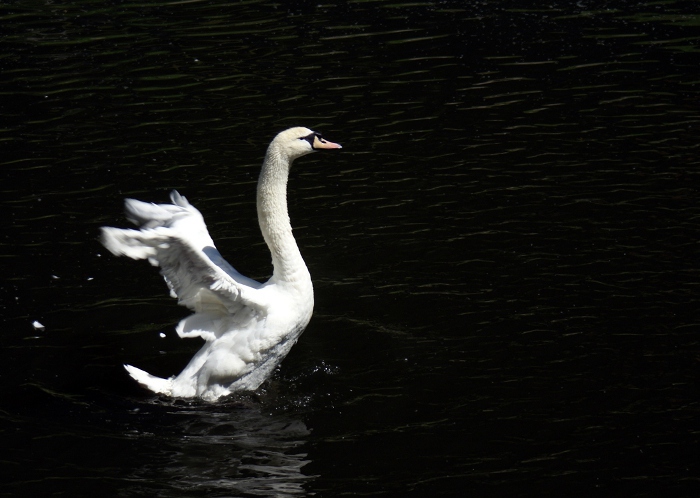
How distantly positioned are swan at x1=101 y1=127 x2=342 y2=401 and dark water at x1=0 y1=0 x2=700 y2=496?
1.03ft

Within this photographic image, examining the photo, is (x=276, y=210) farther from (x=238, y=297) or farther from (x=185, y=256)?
(x=185, y=256)

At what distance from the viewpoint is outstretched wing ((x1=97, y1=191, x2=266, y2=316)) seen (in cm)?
868

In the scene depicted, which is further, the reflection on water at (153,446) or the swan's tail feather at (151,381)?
the swan's tail feather at (151,381)

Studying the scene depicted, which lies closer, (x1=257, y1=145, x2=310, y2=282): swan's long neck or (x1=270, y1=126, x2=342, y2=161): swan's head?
(x1=257, y1=145, x2=310, y2=282): swan's long neck

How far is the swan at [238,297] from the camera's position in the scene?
30.0 ft

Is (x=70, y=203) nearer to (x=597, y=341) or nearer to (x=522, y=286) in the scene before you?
(x=522, y=286)

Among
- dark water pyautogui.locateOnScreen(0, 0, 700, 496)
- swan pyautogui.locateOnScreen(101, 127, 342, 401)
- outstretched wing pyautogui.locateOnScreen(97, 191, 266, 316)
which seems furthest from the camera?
swan pyautogui.locateOnScreen(101, 127, 342, 401)

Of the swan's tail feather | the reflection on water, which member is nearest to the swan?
the swan's tail feather

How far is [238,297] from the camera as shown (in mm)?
9172

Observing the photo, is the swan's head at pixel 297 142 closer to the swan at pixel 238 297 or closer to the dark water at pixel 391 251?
the swan at pixel 238 297

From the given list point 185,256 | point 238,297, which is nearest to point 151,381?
point 238,297

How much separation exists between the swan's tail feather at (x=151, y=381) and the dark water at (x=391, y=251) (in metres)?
0.15

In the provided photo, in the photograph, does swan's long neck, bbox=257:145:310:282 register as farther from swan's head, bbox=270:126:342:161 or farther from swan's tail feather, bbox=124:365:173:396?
swan's tail feather, bbox=124:365:173:396

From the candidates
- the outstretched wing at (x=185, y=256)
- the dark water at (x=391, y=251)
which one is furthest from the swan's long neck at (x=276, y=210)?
the dark water at (x=391, y=251)
